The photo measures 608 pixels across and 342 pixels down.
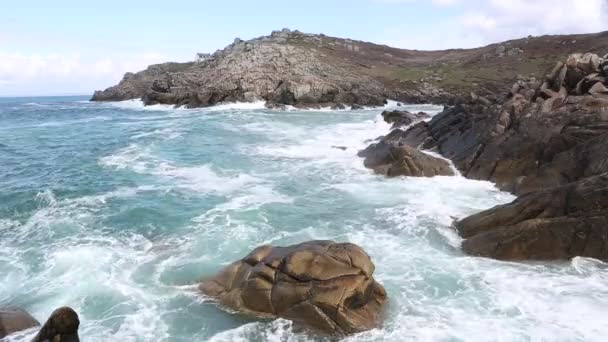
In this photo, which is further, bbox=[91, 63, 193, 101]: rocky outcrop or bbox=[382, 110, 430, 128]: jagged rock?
bbox=[91, 63, 193, 101]: rocky outcrop

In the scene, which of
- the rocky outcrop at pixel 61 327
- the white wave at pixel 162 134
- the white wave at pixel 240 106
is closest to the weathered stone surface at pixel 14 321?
the rocky outcrop at pixel 61 327

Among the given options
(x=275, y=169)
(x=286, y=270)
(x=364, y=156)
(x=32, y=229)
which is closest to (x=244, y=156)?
(x=275, y=169)

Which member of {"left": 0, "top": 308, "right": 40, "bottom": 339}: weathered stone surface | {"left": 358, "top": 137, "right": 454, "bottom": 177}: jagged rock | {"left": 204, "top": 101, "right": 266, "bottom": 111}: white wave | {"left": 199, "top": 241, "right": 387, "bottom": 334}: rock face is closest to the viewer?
{"left": 0, "top": 308, "right": 40, "bottom": 339}: weathered stone surface

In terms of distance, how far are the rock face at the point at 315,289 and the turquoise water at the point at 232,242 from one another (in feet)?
1.27

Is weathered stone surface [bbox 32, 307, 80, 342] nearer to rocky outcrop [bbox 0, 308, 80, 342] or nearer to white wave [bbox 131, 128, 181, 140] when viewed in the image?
rocky outcrop [bbox 0, 308, 80, 342]

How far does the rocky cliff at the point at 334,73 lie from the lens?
81400mm

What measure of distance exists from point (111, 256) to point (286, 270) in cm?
728

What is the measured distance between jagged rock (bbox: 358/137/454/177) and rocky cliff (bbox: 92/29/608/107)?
48129 mm

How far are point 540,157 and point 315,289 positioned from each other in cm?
1597

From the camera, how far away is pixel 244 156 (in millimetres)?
33656

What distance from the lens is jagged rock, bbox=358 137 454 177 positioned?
2575 cm

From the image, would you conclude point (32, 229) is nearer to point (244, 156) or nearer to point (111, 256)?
point (111, 256)

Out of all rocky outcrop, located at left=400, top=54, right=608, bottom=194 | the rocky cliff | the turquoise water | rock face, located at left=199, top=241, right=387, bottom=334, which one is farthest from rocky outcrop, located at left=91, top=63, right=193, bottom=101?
rock face, located at left=199, top=241, right=387, bottom=334

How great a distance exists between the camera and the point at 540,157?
22500 millimetres
